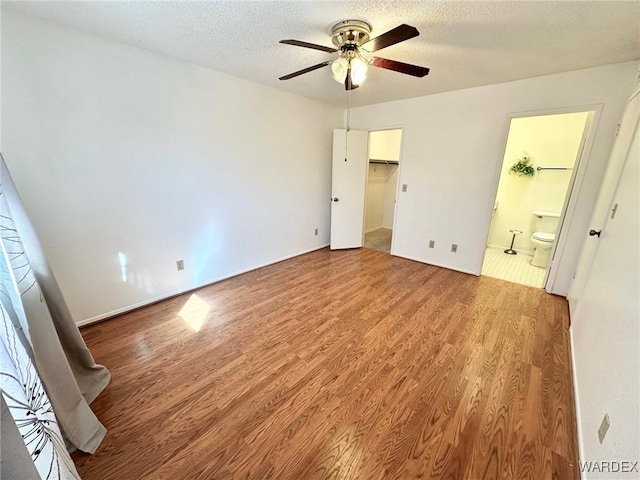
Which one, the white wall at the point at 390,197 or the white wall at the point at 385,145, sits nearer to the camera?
the white wall at the point at 385,145

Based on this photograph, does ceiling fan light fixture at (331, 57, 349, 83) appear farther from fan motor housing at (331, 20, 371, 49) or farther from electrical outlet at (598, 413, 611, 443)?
electrical outlet at (598, 413, 611, 443)

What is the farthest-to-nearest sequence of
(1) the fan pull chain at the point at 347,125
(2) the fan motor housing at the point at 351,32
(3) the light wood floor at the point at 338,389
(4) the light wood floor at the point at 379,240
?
(4) the light wood floor at the point at 379,240, (1) the fan pull chain at the point at 347,125, (2) the fan motor housing at the point at 351,32, (3) the light wood floor at the point at 338,389

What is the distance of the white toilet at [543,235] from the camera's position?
3752mm

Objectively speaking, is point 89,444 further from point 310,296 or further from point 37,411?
point 310,296

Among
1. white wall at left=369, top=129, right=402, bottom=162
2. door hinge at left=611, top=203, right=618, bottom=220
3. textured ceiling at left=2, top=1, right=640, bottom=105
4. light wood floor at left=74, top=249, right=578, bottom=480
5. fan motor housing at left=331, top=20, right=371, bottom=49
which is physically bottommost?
light wood floor at left=74, top=249, right=578, bottom=480

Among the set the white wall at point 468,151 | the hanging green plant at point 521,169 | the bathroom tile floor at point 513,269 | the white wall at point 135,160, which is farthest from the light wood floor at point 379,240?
the hanging green plant at point 521,169

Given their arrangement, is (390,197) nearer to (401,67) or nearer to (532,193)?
(532,193)

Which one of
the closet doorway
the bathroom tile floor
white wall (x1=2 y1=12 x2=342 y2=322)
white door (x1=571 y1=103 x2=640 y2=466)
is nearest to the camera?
white door (x1=571 y1=103 x2=640 y2=466)

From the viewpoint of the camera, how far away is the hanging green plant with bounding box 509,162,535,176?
416 cm

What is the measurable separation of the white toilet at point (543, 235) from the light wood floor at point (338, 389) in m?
1.24

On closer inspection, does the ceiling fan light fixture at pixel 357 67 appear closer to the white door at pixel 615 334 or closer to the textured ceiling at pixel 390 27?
the textured ceiling at pixel 390 27

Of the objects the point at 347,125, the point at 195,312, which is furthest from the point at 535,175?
the point at 195,312

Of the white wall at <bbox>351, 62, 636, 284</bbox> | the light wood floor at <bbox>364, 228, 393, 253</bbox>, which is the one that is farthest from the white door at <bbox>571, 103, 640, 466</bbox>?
the light wood floor at <bbox>364, 228, 393, 253</bbox>

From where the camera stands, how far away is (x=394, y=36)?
4.86 feet
